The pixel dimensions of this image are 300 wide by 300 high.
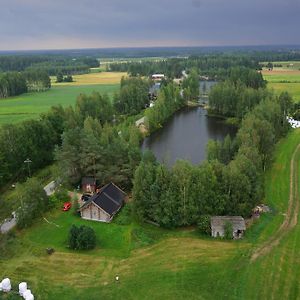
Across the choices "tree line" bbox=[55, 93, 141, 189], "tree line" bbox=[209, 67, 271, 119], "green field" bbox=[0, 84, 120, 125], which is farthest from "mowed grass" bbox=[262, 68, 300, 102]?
"tree line" bbox=[55, 93, 141, 189]

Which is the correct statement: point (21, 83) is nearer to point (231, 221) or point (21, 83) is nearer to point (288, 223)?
point (231, 221)

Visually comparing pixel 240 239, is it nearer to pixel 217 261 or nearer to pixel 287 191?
pixel 217 261

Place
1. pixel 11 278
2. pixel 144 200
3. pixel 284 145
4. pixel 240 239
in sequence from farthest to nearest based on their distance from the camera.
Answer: pixel 284 145, pixel 144 200, pixel 240 239, pixel 11 278

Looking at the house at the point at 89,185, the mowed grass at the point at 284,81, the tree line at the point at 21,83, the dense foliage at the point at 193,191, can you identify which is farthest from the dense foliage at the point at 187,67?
the dense foliage at the point at 193,191

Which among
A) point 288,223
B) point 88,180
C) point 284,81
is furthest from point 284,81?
point 88,180

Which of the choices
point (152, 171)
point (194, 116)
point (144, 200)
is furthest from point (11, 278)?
point (194, 116)
